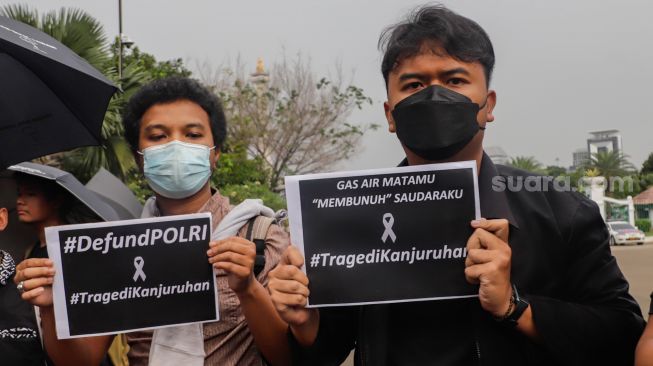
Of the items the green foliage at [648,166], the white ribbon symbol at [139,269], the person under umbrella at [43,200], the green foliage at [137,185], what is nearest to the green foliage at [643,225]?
the green foliage at [648,166]

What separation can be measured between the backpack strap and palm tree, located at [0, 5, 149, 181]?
8.95 m

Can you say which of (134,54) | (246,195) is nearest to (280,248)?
(246,195)

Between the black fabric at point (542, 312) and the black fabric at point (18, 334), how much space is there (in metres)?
1.32

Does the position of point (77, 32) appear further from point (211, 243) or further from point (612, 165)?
point (612, 165)

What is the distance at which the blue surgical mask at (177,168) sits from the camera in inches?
105

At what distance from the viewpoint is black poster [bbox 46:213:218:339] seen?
7.98ft

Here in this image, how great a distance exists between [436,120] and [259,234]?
82 cm

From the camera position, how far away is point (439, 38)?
84.7 inches

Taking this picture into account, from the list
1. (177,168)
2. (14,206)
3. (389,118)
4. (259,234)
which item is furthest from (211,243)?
(14,206)

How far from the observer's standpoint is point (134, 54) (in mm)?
19031

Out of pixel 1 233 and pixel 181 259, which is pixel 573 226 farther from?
pixel 1 233

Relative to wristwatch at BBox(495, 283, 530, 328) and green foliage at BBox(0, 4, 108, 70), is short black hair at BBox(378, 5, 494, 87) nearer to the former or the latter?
wristwatch at BBox(495, 283, 530, 328)

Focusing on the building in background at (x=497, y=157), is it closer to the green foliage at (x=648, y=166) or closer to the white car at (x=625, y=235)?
the white car at (x=625, y=235)

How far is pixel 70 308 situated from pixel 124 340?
22.2 inches
